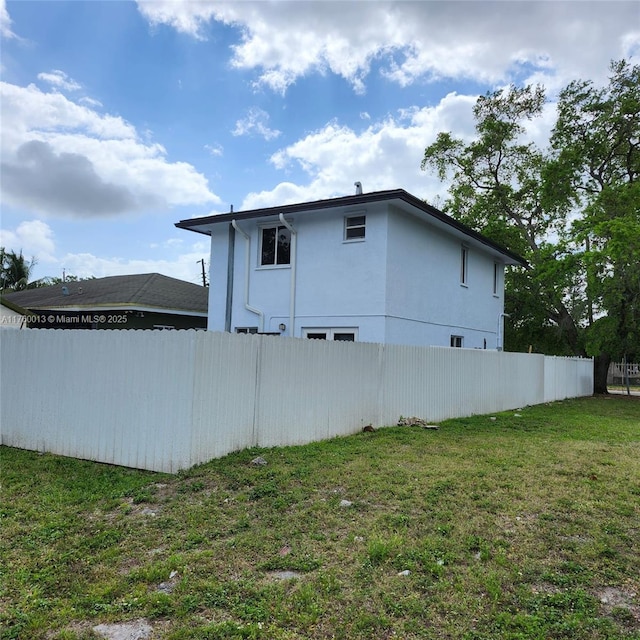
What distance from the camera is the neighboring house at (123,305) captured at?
16.5 metres

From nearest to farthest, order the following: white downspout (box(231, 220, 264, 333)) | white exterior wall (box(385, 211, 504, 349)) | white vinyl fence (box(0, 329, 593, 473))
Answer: white vinyl fence (box(0, 329, 593, 473))
white exterior wall (box(385, 211, 504, 349))
white downspout (box(231, 220, 264, 333))

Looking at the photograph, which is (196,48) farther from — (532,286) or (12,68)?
(532,286)

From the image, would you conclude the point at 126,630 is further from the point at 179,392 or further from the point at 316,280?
the point at 316,280

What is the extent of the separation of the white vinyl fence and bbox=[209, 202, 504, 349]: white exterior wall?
10.1 ft

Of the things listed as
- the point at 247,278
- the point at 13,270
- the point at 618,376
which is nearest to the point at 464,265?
the point at 247,278

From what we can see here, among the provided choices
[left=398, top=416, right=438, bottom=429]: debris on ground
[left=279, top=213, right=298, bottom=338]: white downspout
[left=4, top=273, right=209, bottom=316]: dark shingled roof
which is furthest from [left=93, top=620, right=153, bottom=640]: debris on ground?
[left=4, top=273, right=209, bottom=316]: dark shingled roof

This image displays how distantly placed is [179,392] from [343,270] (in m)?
7.37

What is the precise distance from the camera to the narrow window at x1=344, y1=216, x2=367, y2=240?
1245 cm

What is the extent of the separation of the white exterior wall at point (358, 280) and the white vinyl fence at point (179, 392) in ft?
10.1

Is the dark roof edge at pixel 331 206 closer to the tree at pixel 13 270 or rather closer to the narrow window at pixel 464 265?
the narrow window at pixel 464 265

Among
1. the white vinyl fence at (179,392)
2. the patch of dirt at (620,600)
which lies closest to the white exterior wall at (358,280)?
the white vinyl fence at (179,392)

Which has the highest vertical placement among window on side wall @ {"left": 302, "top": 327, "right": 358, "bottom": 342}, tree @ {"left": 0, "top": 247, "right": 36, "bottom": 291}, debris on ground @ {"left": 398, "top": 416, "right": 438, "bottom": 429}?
tree @ {"left": 0, "top": 247, "right": 36, "bottom": 291}

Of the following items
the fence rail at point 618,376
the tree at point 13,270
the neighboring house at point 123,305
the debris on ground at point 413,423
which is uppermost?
the tree at point 13,270

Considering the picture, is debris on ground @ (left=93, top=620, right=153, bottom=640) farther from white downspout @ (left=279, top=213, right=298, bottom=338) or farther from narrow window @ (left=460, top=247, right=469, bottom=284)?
narrow window @ (left=460, top=247, right=469, bottom=284)
